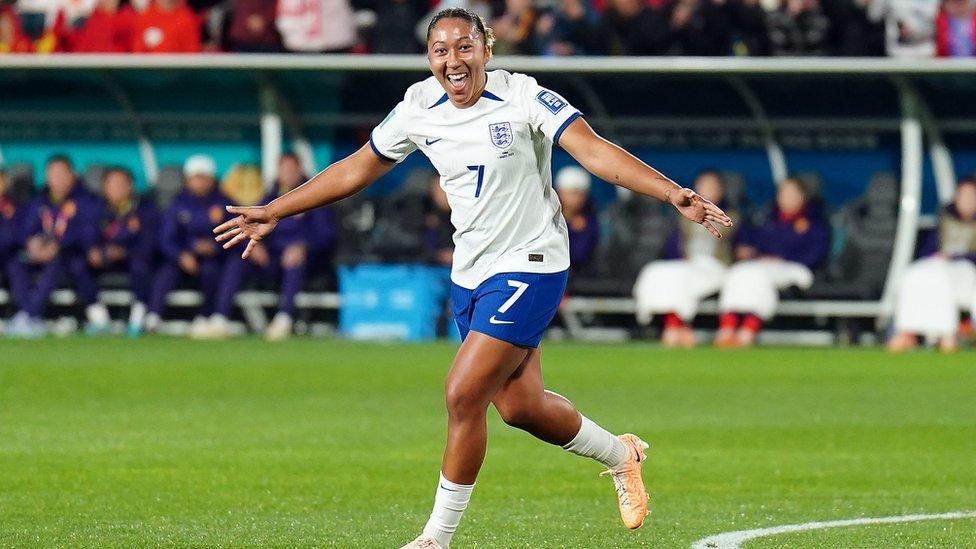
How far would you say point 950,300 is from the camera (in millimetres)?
20500

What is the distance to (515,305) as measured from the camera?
23.8 ft

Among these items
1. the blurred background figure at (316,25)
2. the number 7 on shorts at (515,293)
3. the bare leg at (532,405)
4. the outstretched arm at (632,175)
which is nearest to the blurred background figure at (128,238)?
the blurred background figure at (316,25)

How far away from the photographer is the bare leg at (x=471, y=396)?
712cm

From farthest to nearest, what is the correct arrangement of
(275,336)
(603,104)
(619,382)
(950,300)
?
1. (603,104)
2. (275,336)
3. (950,300)
4. (619,382)

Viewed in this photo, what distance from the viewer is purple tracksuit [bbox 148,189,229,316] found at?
22.9m

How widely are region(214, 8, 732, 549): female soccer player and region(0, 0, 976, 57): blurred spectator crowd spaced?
1418cm

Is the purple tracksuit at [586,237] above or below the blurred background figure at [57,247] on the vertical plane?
above

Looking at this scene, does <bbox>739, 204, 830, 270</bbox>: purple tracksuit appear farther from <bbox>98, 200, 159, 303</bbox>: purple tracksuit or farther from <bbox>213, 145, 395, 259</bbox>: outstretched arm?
<bbox>213, 145, 395, 259</bbox>: outstretched arm

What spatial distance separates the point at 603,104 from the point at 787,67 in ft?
11.3

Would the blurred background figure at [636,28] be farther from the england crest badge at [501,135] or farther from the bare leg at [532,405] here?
the england crest badge at [501,135]

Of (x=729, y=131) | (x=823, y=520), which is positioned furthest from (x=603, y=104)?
(x=823, y=520)

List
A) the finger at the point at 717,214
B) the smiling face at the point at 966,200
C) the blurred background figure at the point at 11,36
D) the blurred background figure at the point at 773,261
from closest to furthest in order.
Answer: the finger at the point at 717,214 < the smiling face at the point at 966,200 < the blurred background figure at the point at 773,261 < the blurred background figure at the point at 11,36

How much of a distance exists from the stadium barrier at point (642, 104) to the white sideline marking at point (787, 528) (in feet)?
41.3

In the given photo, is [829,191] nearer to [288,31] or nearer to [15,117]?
[288,31]
